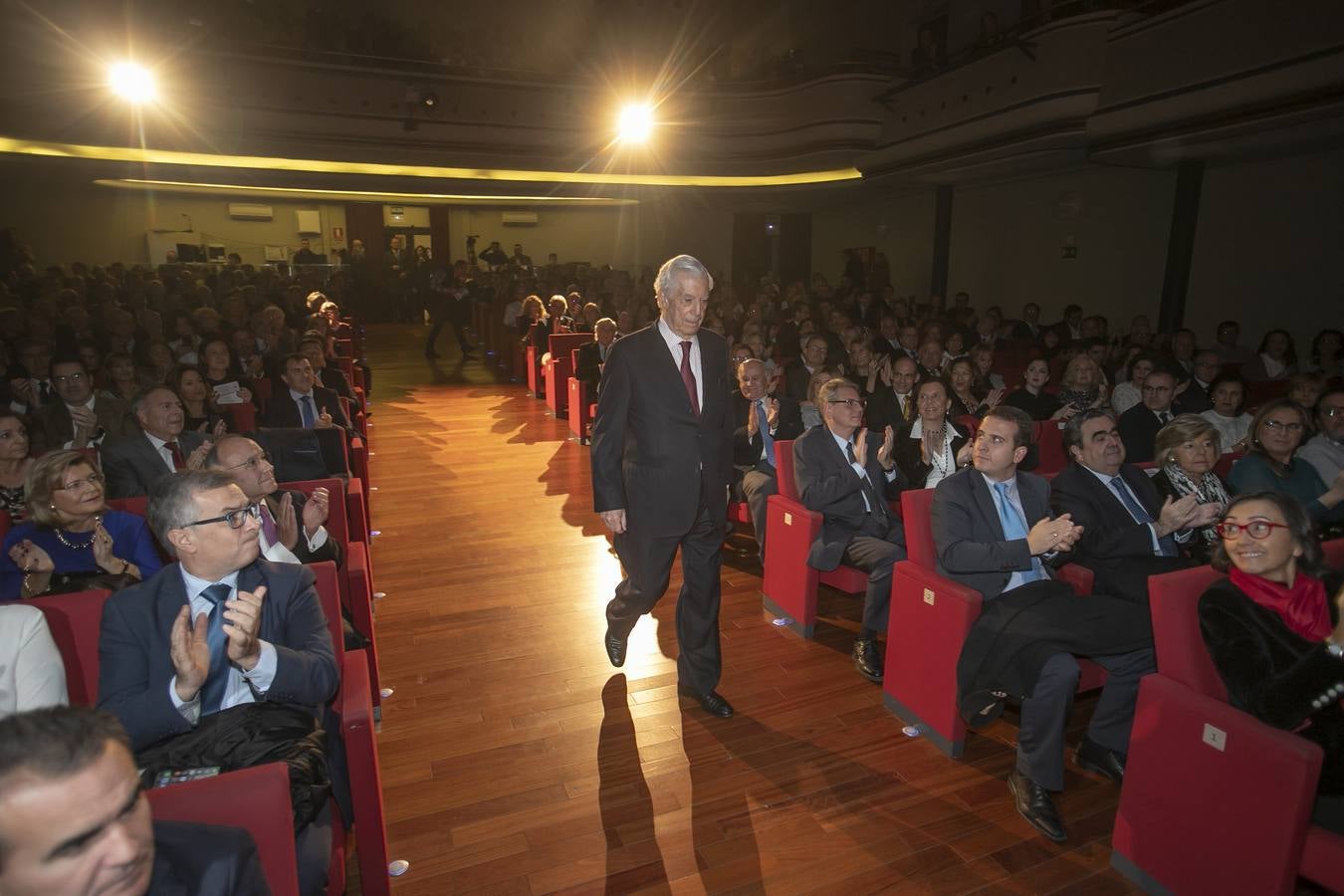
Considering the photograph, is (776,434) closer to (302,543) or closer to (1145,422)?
(1145,422)

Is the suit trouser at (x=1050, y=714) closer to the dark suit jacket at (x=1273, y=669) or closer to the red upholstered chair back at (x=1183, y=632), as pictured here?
the red upholstered chair back at (x=1183, y=632)

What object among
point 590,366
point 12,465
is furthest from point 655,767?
point 590,366

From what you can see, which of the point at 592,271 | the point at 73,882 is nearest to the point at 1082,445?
the point at 73,882

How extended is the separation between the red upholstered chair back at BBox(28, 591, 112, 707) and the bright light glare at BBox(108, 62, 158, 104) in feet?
36.3

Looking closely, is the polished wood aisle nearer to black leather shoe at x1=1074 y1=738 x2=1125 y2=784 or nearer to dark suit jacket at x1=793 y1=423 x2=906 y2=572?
black leather shoe at x1=1074 y1=738 x2=1125 y2=784

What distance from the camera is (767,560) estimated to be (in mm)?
3756

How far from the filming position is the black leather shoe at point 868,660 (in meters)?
3.13

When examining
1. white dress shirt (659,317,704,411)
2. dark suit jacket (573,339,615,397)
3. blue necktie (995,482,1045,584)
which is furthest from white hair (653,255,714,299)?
dark suit jacket (573,339,615,397)

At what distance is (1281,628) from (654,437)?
6.14 feet

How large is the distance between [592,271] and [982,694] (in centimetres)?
1567

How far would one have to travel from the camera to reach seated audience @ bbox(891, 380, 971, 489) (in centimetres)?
356

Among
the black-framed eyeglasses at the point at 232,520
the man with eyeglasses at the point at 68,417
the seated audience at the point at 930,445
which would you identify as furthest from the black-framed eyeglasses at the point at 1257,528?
the man with eyeglasses at the point at 68,417

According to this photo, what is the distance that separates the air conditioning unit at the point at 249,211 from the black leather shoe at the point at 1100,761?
20294 millimetres

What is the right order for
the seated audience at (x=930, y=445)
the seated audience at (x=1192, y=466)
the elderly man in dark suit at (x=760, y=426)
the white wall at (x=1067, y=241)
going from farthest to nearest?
the white wall at (x=1067, y=241)
the elderly man in dark suit at (x=760, y=426)
the seated audience at (x=930, y=445)
the seated audience at (x=1192, y=466)
